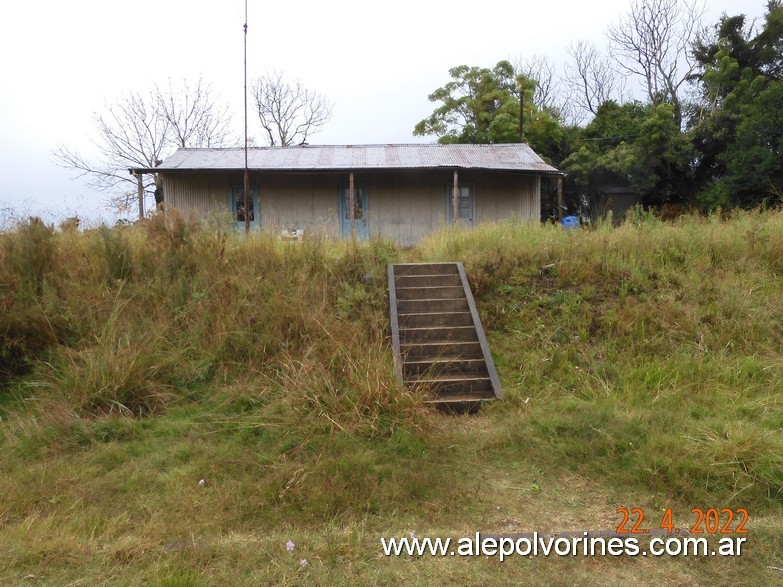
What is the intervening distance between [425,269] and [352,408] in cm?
339

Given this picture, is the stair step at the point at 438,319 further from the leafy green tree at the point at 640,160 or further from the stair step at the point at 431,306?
the leafy green tree at the point at 640,160

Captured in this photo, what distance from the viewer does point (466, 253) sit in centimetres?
814

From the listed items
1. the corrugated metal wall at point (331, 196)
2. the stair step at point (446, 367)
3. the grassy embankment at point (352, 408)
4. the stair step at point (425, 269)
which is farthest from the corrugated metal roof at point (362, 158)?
the stair step at point (446, 367)

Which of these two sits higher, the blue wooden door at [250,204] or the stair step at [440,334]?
the blue wooden door at [250,204]

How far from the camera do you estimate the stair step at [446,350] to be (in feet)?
20.4

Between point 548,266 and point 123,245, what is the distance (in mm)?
6241

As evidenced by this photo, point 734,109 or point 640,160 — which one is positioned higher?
point 734,109

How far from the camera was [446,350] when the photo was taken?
20.6 feet

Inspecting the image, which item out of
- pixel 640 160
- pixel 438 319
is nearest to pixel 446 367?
pixel 438 319

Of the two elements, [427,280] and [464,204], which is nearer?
[427,280]

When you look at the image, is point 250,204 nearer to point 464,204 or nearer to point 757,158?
point 464,204

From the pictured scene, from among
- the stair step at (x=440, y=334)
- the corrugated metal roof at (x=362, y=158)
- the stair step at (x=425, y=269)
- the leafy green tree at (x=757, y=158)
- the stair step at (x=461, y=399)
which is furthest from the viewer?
the leafy green tree at (x=757, y=158)

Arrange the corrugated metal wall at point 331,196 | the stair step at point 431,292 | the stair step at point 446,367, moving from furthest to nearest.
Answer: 1. the corrugated metal wall at point 331,196
2. the stair step at point 431,292
3. the stair step at point 446,367

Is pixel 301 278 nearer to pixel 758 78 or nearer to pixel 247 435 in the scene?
pixel 247 435
